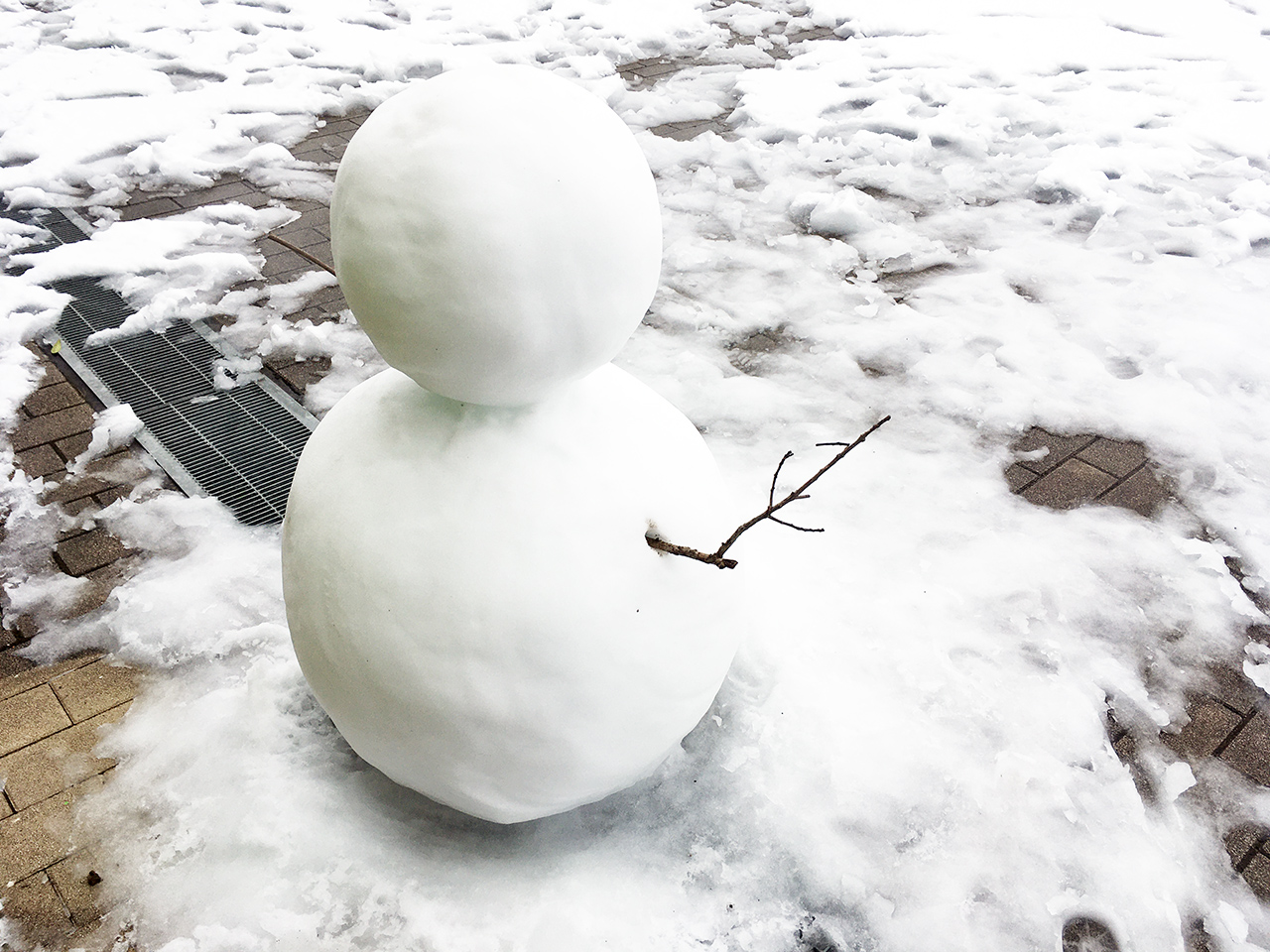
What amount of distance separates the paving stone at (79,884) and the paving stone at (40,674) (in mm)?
522

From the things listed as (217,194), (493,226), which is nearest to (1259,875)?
(493,226)

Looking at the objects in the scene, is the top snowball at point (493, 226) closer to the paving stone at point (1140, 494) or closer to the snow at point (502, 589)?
the snow at point (502, 589)

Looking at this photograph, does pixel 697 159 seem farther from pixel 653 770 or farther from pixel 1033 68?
pixel 653 770

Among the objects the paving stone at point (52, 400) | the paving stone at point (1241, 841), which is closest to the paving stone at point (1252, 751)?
the paving stone at point (1241, 841)

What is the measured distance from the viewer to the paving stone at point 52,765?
198 cm

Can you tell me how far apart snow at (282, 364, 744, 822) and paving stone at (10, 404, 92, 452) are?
5.52 feet

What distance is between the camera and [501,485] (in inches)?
61.2

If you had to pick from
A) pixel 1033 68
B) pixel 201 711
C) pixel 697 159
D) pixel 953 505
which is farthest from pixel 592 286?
pixel 1033 68

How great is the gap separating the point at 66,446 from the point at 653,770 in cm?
214

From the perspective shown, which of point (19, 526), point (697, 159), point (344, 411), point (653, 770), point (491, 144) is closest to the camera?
point (491, 144)

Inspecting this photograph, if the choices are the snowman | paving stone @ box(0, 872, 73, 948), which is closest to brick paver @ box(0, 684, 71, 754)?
paving stone @ box(0, 872, 73, 948)

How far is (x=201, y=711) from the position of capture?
83.4 inches

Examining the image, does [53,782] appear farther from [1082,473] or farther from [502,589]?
[1082,473]

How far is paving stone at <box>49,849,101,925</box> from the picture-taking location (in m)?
1.77
